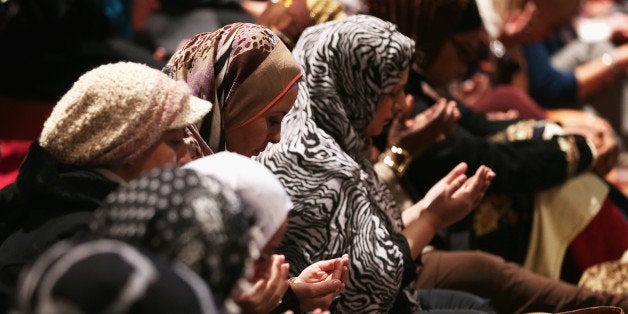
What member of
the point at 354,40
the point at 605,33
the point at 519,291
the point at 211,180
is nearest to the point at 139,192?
the point at 211,180

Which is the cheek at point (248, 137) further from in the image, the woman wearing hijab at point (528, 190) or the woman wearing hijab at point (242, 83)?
the woman wearing hijab at point (528, 190)

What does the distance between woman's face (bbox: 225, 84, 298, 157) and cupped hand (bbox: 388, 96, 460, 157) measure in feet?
2.19

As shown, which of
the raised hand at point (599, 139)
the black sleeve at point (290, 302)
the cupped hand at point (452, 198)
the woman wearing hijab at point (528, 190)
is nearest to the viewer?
the black sleeve at point (290, 302)

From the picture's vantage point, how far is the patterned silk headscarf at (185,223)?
139 cm

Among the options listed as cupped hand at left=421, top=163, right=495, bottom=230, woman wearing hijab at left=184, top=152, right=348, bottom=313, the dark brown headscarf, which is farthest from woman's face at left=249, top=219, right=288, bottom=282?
the dark brown headscarf

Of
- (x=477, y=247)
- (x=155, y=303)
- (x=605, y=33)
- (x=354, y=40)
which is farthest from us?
(x=605, y=33)

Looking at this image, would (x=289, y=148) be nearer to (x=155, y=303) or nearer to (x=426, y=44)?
(x=426, y=44)

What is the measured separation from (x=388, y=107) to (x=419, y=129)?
31cm

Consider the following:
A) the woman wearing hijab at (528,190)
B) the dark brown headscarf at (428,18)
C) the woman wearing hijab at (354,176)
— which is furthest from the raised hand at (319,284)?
the dark brown headscarf at (428,18)

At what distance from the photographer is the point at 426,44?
3357mm

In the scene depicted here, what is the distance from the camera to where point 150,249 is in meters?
1.40

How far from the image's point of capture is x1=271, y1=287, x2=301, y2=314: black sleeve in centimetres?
204

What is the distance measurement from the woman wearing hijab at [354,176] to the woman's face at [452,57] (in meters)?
0.70

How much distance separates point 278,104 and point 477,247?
1.23 metres
